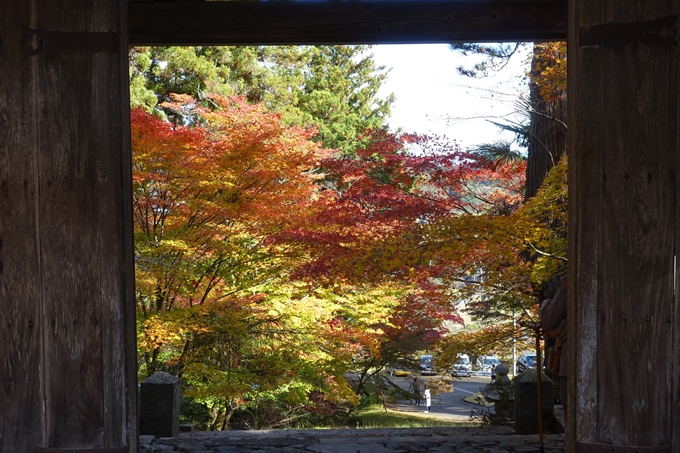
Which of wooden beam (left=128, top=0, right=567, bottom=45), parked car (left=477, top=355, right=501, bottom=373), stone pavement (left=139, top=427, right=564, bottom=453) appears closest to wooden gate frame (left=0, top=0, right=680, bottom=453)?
wooden beam (left=128, top=0, right=567, bottom=45)

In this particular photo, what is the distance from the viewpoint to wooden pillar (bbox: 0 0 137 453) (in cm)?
300

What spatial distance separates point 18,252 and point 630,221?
2.65 meters

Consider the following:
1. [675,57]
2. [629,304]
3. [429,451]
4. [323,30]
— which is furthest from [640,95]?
[429,451]

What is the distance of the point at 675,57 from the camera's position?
2.96 m

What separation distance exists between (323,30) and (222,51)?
477 inches

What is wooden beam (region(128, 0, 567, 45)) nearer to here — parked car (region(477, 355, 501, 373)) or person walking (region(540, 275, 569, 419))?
person walking (region(540, 275, 569, 419))

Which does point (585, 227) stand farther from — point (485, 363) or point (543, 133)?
point (485, 363)

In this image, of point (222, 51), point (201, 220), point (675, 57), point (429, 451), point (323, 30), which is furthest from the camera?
point (222, 51)

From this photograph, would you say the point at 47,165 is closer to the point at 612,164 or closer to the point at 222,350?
the point at 612,164

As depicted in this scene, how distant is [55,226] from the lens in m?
3.02

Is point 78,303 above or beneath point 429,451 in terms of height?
above

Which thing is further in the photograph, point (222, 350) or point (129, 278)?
point (222, 350)

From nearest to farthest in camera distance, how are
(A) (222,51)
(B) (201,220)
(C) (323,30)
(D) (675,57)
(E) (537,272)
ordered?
(D) (675,57) < (C) (323,30) < (E) (537,272) < (B) (201,220) < (A) (222,51)

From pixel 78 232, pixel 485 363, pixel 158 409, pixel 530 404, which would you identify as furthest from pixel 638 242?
pixel 485 363
